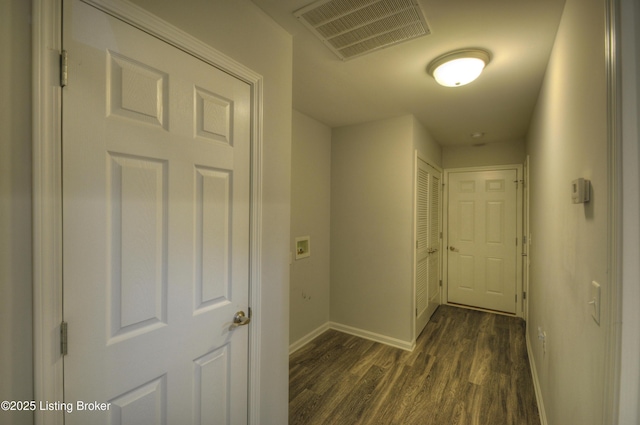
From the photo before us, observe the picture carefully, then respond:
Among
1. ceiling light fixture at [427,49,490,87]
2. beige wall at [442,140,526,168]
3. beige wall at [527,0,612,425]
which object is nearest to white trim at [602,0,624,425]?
beige wall at [527,0,612,425]

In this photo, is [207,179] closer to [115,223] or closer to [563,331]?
[115,223]

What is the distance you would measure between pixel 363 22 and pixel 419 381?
2.65 m

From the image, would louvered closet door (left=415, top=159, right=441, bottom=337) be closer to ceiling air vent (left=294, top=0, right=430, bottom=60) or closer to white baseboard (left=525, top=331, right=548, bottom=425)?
white baseboard (left=525, top=331, right=548, bottom=425)

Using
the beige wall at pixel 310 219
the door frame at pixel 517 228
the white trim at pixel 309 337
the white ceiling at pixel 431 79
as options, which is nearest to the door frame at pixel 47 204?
the white ceiling at pixel 431 79

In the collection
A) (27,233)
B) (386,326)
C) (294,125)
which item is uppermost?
(294,125)

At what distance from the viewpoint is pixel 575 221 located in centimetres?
114

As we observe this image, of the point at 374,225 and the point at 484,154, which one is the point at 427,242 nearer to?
the point at 374,225

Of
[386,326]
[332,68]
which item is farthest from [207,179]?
[386,326]

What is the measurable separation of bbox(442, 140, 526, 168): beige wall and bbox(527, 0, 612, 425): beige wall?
212 cm

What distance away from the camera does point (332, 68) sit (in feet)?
6.31

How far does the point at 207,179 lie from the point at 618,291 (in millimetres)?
1374

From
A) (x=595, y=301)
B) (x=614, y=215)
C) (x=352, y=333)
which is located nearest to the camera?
(x=614, y=215)

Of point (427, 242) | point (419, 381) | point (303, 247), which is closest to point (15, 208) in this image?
point (303, 247)

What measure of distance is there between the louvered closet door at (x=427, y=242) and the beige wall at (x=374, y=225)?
234 millimetres
